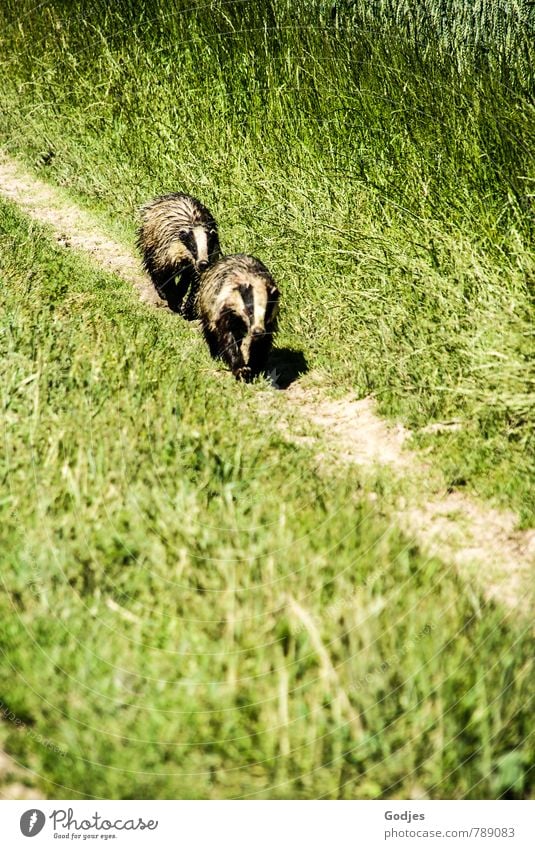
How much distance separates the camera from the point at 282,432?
5520 millimetres

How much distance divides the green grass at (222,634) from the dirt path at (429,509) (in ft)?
0.89

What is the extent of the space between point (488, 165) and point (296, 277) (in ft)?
5.73

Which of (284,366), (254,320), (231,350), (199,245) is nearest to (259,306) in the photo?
(254,320)

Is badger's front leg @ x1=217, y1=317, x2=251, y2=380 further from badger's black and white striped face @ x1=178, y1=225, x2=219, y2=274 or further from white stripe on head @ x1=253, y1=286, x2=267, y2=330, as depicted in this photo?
badger's black and white striped face @ x1=178, y1=225, x2=219, y2=274

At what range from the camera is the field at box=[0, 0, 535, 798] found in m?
2.95

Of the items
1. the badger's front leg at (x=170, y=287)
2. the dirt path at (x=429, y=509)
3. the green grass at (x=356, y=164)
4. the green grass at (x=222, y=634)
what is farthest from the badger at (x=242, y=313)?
the green grass at (x=222, y=634)

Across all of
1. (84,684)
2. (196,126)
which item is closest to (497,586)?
(84,684)

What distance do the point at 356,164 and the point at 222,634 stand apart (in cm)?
575

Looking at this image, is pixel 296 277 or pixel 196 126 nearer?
pixel 296 277

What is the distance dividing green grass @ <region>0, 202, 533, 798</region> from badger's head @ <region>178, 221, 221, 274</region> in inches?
128

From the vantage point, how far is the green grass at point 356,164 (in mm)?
5637

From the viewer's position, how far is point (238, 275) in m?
6.74

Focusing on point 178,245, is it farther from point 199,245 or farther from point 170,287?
point 170,287

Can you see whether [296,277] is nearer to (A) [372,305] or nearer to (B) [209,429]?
(A) [372,305]
